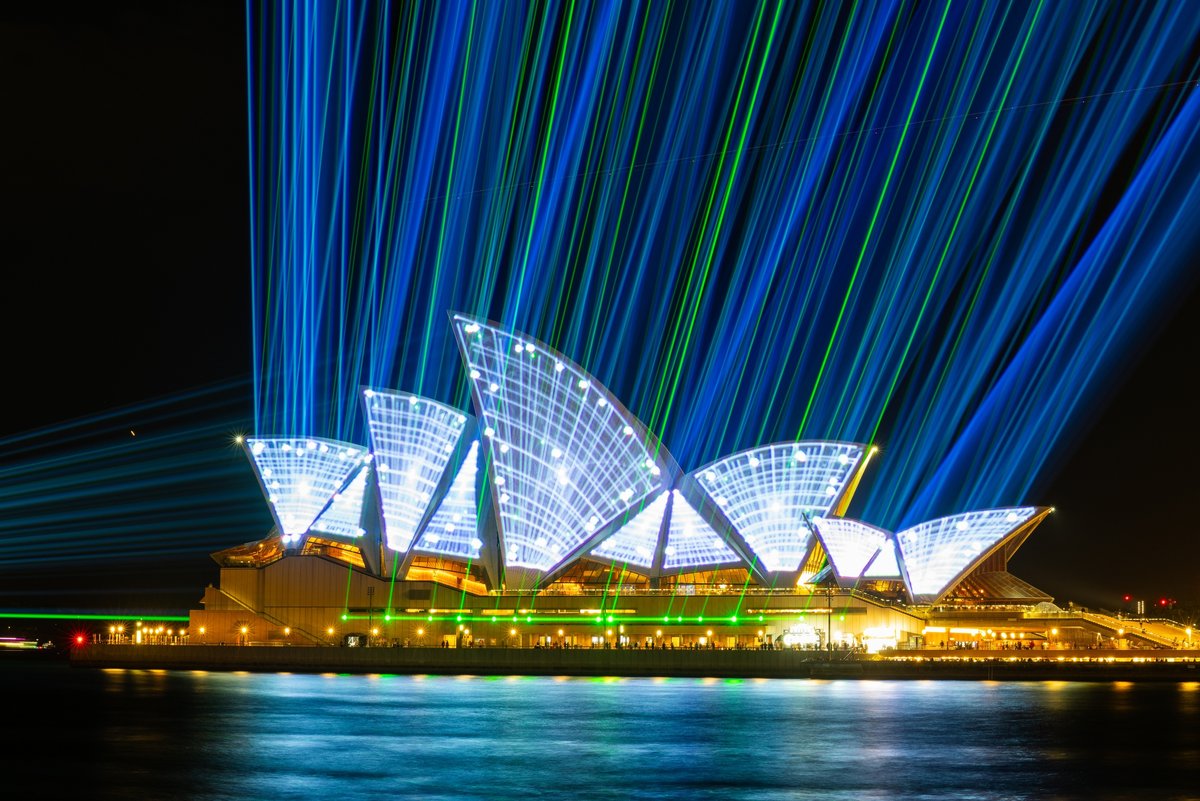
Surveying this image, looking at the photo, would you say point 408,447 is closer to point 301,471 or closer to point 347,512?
point 347,512

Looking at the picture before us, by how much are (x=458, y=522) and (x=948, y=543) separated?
98.8ft

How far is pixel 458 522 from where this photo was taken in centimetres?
7931

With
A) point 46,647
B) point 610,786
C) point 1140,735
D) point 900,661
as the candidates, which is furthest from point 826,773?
point 46,647

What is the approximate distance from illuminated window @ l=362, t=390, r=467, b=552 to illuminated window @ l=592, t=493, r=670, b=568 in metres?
10.9

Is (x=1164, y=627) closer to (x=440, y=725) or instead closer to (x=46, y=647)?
(x=440, y=725)

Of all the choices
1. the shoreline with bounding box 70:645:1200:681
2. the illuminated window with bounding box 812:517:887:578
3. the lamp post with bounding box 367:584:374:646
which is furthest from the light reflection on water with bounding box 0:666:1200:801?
the illuminated window with bounding box 812:517:887:578

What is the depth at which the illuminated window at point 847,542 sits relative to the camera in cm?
→ 7950

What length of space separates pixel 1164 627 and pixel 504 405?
45876 millimetres

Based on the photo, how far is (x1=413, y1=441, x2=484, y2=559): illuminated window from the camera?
78.2 metres

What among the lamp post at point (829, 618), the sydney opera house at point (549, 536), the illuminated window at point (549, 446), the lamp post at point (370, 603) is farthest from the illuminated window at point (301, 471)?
the lamp post at point (829, 618)

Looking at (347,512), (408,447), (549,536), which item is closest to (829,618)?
(549,536)

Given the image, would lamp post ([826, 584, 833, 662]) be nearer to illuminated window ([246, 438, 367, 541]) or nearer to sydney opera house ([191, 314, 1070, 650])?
sydney opera house ([191, 314, 1070, 650])

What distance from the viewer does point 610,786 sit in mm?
31078

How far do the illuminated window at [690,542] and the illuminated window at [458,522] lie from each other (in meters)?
11.6
